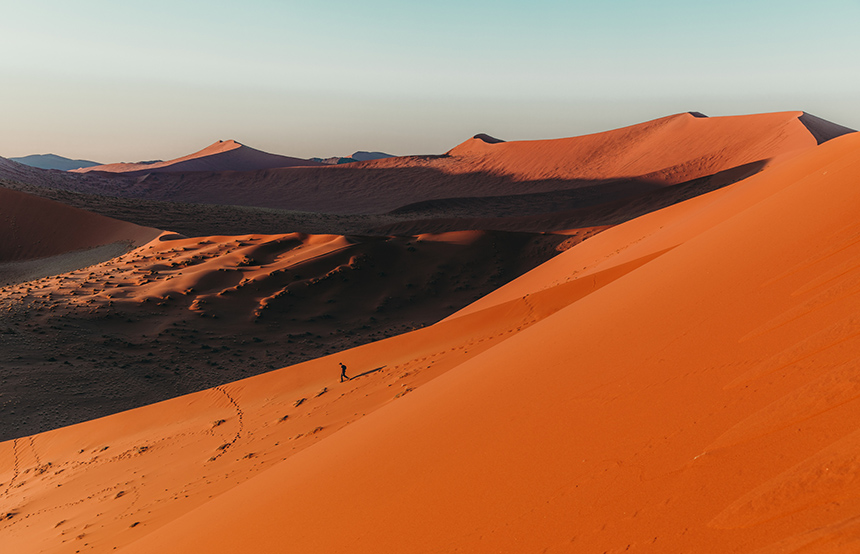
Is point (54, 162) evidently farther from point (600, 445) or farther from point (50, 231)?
point (600, 445)

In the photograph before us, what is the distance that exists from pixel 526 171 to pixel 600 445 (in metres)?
64.9

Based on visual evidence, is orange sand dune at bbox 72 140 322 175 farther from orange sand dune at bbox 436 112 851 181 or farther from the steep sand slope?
A: the steep sand slope

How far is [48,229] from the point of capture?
3238 cm

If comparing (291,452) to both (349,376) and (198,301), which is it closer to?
(349,376)

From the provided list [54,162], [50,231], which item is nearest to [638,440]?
[50,231]

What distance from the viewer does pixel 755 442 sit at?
2.25m

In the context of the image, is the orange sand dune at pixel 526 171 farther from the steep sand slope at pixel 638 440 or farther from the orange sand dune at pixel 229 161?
the steep sand slope at pixel 638 440

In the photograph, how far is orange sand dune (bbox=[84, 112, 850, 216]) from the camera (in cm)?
4744

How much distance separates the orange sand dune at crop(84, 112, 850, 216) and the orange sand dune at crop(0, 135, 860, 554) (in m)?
42.5

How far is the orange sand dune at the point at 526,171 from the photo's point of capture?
156 feet

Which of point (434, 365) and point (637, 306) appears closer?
point (637, 306)

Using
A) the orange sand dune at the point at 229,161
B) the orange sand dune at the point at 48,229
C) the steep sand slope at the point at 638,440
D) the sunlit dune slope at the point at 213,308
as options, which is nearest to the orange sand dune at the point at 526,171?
the orange sand dune at the point at 229,161

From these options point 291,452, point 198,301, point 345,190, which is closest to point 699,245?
point 291,452

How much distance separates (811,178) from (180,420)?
9.74m
